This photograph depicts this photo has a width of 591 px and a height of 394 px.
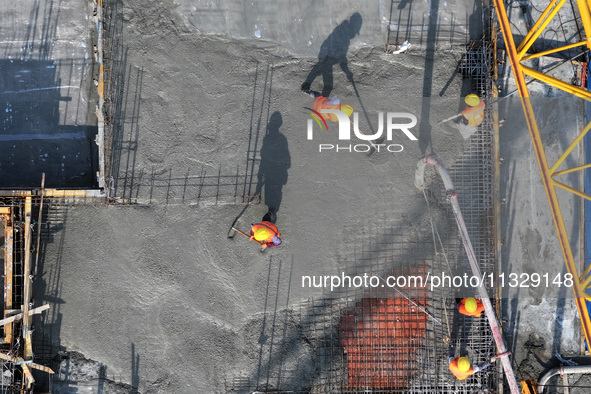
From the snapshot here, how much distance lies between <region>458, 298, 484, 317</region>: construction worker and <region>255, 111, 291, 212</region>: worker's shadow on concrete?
462 cm

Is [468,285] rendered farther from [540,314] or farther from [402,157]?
[402,157]

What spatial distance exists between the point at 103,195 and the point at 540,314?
34.2 feet

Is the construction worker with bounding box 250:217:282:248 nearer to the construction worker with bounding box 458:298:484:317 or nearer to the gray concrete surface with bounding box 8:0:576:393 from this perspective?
the gray concrete surface with bounding box 8:0:576:393

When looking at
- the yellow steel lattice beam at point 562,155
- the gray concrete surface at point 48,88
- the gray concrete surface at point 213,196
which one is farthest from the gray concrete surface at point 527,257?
the gray concrete surface at point 48,88

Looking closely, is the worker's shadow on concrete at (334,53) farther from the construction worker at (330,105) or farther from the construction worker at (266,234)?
the construction worker at (266,234)

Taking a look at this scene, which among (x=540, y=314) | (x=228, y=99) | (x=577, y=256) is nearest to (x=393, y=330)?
(x=540, y=314)

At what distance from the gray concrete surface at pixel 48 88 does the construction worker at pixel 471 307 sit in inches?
349

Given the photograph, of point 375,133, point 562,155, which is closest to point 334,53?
point 375,133

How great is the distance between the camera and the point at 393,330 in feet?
36.1

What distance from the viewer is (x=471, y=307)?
10.4m

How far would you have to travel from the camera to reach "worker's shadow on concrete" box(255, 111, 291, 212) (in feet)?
36.2

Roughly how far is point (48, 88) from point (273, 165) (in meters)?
5.58

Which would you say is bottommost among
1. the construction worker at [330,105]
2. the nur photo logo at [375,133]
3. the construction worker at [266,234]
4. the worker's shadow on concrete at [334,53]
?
the construction worker at [266,234]

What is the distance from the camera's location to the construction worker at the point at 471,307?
408 inches
